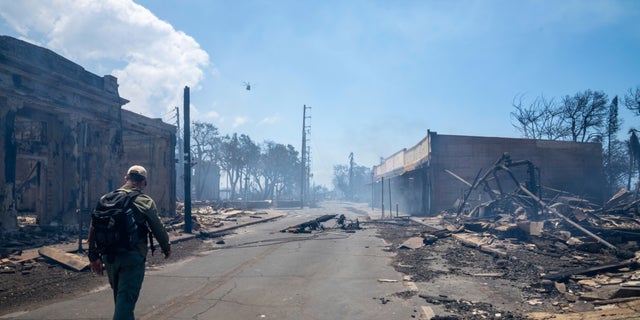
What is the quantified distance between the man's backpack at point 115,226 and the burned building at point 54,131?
7.73 metres

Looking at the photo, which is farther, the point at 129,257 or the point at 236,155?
the point at 236,155

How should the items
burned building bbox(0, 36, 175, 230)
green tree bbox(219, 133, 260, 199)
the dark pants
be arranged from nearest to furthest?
the dark pants < burned building bbox(0, 36, 175, 230) < green tree bbox(219, 133, 260, 199)

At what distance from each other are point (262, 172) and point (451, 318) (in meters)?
68.8

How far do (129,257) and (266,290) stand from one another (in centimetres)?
319

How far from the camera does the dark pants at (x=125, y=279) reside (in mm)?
3861

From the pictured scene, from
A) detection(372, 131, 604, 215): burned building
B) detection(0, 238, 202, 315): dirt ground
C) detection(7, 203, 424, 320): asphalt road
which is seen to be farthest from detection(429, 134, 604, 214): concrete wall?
detection(0, 238, 202, 315): dirt ground

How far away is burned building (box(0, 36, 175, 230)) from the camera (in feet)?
44.3

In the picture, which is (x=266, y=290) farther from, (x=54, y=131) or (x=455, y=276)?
(x=54, y=131)

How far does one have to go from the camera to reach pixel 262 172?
7262 cm

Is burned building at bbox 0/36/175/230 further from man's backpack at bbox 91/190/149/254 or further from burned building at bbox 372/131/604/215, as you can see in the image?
burned building at bbox 372/131/604/215

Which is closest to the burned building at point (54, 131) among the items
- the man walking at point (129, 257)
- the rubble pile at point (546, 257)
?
the man walking at point (129, 257)

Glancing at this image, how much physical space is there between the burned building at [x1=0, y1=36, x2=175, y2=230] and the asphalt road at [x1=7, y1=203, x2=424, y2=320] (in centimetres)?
555

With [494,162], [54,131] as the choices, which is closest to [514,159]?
[494,162]

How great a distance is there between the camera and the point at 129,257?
395cm
